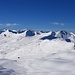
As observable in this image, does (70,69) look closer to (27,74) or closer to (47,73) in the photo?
(47,73)

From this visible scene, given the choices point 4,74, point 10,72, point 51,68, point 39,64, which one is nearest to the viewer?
point 4,74

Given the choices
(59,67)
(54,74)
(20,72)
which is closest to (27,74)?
(20,72)

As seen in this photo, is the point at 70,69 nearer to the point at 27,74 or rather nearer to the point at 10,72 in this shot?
the point at 27,74

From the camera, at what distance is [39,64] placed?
180 feet

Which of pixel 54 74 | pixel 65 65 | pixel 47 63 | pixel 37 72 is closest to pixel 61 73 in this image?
pixel 54 74

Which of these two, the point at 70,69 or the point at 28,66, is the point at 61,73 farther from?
the point at 28,66

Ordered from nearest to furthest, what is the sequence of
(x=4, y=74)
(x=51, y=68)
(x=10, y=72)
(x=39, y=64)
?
(x=4, y=74)
(x=10, y=72)
(x=51, y=68)
(x=39, y=64)

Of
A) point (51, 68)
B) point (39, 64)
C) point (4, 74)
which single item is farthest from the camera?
point (39, 64)

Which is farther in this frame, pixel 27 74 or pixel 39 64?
pixel 39 64

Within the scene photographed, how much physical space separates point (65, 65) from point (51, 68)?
12.0 ft

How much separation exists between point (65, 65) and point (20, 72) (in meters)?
11.9

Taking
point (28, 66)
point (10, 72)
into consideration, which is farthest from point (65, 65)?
point (10, 72)

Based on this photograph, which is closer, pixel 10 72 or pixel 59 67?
pixel 10 72

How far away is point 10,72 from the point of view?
1795 inches
